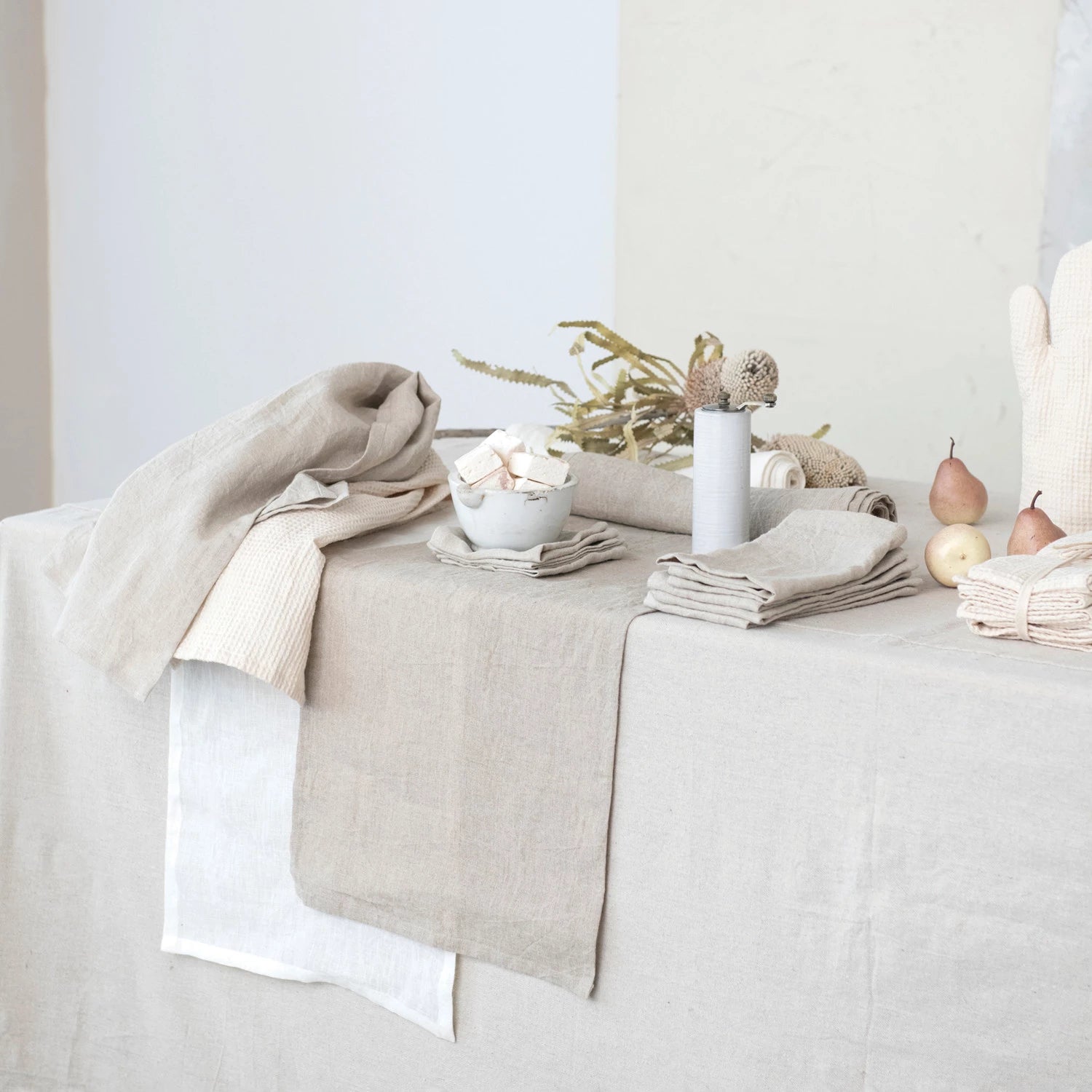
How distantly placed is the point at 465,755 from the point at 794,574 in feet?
1.04

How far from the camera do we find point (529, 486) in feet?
3.91

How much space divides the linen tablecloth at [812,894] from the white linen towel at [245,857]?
1.4 inches

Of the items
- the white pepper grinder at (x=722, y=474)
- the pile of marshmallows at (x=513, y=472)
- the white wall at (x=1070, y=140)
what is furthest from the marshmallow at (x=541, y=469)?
the white wall at (x=1070, y=140)

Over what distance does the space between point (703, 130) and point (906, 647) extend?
211 centimetres

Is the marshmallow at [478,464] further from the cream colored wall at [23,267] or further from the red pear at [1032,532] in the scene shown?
the cream colored wall at [23,267]

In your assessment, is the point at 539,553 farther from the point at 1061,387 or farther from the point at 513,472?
the point at 1061,387

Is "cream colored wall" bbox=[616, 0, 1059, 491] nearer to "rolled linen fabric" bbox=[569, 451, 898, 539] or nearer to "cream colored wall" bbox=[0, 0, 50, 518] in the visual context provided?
"rolled linen fabric" bbox=[569, 451, 898, 539]

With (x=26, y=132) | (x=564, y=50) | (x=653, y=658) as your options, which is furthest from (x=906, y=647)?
(x=26, y=132)

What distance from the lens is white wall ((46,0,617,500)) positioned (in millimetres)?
2979

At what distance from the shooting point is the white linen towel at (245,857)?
1206mm

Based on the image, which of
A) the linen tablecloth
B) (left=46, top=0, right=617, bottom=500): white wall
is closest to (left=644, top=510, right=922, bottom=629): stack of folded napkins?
the linen tablecloth

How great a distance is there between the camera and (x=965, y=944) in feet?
3.03

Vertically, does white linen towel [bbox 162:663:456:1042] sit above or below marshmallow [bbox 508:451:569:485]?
below

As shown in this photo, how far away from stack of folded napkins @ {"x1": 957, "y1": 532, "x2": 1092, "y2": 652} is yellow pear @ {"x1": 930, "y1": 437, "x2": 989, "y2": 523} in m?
0.37
